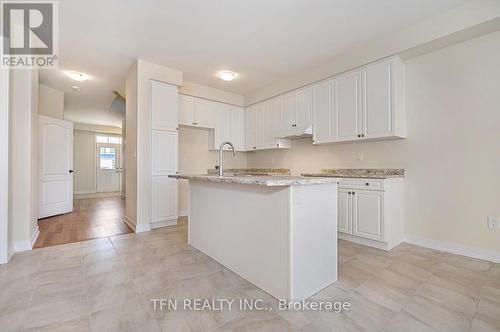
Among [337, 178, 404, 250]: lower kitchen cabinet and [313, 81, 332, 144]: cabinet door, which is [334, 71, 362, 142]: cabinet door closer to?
[313, 81, 332, 144]: cabinet door

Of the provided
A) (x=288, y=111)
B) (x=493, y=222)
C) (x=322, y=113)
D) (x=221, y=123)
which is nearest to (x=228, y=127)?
(x=221, y=123)

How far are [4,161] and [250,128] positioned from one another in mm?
4037

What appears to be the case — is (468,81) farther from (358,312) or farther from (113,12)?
(113,12)

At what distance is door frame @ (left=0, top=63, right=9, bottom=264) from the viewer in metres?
2.36

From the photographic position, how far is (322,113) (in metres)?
3.78

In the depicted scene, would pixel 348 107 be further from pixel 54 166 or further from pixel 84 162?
pixel 84 162

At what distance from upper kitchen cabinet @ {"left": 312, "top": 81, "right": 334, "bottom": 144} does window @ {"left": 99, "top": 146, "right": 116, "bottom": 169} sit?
858 cm

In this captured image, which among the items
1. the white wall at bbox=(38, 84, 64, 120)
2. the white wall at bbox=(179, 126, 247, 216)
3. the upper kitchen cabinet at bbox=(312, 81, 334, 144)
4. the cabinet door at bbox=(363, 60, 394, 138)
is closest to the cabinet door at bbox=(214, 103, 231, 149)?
the white wall at bbox=(179, 126, 247, 216)

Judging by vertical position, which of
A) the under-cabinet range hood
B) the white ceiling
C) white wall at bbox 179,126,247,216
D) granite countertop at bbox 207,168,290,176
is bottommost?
granite countertop at bbox 207,168,290,176

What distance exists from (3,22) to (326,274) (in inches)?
163

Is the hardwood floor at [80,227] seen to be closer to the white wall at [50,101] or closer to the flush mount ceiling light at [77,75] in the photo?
the white wall at [50,101]

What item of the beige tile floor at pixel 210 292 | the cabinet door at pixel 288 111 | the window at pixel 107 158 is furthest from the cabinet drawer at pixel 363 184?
the window at pixel 107 158

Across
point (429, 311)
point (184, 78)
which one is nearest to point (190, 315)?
point (429, 311)

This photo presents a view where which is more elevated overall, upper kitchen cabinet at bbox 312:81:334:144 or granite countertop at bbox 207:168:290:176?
upper kitchen cabinet at bbox 312:81:334:144
